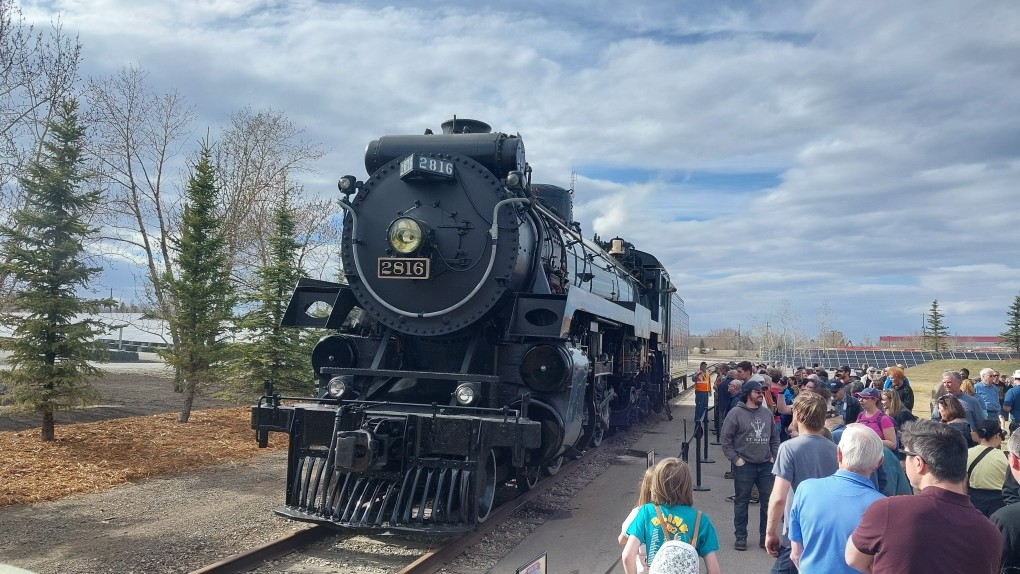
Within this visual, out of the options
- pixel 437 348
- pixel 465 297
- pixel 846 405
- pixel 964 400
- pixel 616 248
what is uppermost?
pixel 616 248

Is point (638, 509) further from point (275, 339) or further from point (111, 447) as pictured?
point (275, 339)

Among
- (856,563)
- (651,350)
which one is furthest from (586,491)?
(651,350)

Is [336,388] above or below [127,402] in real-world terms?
above

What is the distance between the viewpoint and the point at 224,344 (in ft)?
45.6

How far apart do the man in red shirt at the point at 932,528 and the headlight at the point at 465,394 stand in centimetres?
383

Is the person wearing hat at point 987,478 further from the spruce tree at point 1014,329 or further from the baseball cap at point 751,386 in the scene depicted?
→ the spruce tree at point 1014,329

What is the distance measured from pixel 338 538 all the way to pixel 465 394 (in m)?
1.72

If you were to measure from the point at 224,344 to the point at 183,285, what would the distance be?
1460 mm

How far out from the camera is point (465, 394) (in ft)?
20.7

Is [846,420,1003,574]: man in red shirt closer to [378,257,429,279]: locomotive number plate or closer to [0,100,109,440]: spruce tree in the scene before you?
[378,257,429,279]: locomotive number plate

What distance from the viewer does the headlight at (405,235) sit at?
6758mm

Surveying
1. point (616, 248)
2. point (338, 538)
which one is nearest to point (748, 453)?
point (338, 538)

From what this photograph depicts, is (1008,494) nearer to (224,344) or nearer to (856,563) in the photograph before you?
(856,563)

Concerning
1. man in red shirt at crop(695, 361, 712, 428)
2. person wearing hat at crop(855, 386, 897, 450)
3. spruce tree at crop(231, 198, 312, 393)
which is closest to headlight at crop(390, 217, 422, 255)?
person wearing hat at crop(855, 386, 897, 450)
